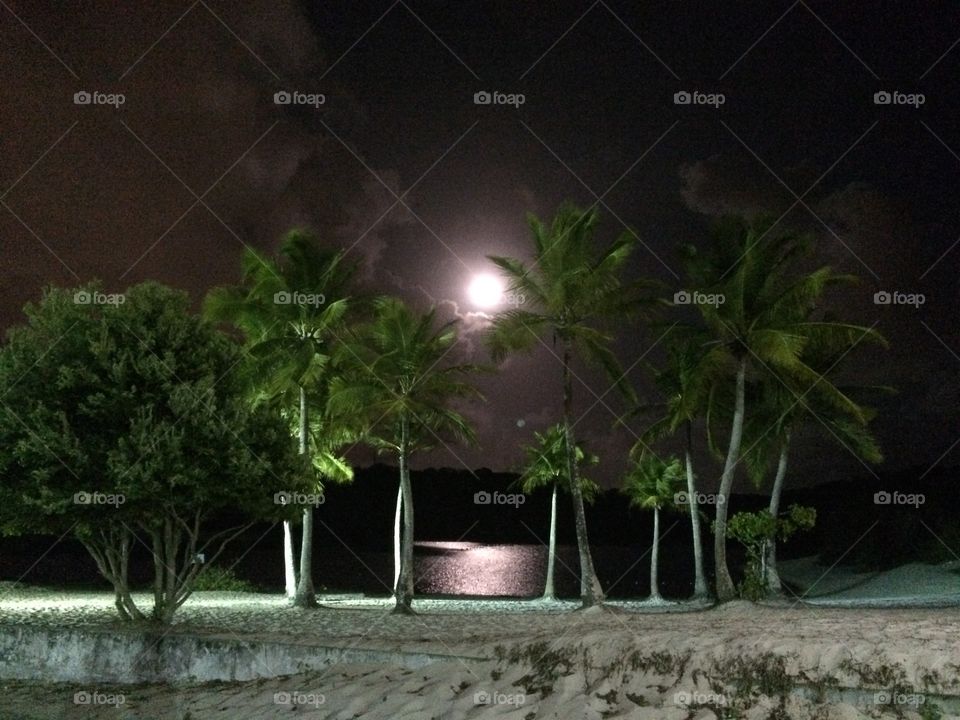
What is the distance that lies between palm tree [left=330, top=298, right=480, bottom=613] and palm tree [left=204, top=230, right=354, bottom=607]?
1149mm

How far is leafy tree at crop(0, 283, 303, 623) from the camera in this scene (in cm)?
1878

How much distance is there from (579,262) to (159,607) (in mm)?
13724

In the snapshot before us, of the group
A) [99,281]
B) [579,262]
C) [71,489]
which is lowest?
[71,489]

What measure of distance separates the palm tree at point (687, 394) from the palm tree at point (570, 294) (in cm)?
264

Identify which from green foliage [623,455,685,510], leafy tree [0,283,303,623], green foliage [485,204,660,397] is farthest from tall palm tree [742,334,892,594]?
leafy tree [0,283,303,623]

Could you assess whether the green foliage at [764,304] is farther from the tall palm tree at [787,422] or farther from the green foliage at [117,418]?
the green foliage at [117,418]

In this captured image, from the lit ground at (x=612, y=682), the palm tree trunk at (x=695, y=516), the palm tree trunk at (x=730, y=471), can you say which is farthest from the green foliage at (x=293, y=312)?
the palm tree trunk at (x=695, y=516)

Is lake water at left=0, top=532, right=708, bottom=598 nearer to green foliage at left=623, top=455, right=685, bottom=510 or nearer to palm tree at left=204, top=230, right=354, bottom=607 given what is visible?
green foliage at left=623, top=455, right=685, bottom=510

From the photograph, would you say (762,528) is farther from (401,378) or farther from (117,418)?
(117,418)

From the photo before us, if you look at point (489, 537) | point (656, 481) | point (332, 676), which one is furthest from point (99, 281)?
point (489, 537)

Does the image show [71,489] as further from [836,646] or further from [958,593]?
[958,593]

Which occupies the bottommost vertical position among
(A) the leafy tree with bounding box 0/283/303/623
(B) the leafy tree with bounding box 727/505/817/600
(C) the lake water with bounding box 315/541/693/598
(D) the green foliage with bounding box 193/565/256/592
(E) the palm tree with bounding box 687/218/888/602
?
(C) the lake water with bounding box 315/541/693/598

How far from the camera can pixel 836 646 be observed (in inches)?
402

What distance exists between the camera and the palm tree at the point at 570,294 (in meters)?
26.9
